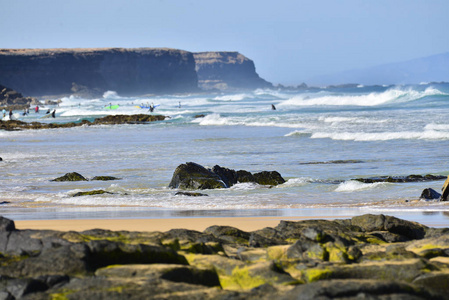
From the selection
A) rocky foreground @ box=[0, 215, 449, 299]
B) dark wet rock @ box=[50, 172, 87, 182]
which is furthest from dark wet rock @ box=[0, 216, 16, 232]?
dark wet rock @ box=[50, 172, 87, 182]

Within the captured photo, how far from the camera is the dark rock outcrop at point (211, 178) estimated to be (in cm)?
1265

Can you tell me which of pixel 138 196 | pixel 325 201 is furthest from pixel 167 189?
pixel 325 201

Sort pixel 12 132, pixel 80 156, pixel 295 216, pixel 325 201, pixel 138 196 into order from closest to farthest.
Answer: pixel 295 216
pixel 325 201
pixel 138 196
pixel 80 156
pixel 12 132

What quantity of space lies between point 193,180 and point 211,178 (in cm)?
38

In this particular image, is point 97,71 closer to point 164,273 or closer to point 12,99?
point 12,99

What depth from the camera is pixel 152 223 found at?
820 centimetres

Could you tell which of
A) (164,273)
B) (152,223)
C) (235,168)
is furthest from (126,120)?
(164,273)

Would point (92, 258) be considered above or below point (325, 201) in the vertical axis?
above

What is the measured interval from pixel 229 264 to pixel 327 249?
91 cm

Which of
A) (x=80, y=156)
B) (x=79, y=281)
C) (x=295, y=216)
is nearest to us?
(x=79, y=281)

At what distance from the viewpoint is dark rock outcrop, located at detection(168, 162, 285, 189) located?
12648 millimetres

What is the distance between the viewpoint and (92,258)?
4.69 m

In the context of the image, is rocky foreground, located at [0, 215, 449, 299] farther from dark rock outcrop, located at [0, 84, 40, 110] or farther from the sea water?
dark rock outcrop, located at [0, 84, 40, 110]

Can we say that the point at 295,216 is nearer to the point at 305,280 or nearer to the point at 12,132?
the point at 305,280
